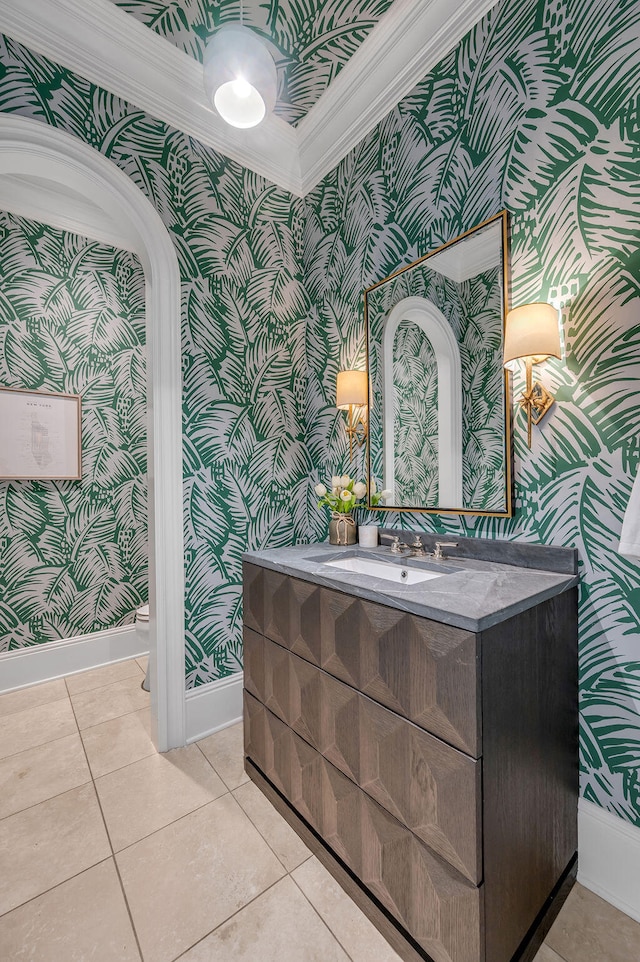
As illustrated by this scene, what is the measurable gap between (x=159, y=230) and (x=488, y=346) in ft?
5.10

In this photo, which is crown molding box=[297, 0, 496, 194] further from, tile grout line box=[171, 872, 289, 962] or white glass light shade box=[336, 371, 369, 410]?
tile grout line box=[171, 872, 289, 962]

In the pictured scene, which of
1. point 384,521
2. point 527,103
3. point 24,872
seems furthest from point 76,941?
point 527,103

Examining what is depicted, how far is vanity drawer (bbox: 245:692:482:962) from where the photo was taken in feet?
2.92

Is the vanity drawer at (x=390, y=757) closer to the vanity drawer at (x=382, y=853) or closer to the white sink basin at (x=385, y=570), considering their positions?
the vanity drawer at (x=382, y=853)

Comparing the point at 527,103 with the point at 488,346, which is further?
the point at 488,346

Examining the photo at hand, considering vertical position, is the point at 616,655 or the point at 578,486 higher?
the point at 578,486

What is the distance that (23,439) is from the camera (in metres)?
2.52

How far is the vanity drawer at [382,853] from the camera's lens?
0.89 meters

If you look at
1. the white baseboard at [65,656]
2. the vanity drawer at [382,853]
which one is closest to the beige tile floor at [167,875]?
the vanity drawer at [382,853]

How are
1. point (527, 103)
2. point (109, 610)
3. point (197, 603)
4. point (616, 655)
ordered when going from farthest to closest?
point (109, 610), point (197, 603), point (527, 103), point (616, 655)

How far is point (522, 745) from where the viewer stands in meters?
0.97

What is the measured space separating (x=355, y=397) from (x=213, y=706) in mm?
1691

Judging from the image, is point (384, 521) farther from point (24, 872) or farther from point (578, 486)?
point (24, 872)

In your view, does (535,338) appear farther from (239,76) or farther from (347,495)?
(239,76)
